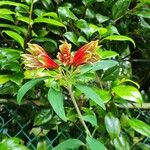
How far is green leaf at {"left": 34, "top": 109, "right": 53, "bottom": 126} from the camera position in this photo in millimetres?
1628

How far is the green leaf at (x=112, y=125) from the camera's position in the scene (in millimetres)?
1579

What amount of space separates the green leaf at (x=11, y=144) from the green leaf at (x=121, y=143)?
0.34 metres

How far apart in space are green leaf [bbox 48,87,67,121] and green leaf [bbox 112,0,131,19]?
73cm

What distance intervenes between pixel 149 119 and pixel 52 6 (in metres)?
0.64

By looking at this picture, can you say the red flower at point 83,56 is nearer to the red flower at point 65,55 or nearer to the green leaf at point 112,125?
the red flower at point 65,55

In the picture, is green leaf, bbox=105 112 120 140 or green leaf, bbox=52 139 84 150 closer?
green leaf, bbox=52 139 84 150

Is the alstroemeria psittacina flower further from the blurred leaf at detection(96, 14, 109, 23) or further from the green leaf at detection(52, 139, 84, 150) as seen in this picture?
the blurred leaf at detection(96, 14, 109, 23)

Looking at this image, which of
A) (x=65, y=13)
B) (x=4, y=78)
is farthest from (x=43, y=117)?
(x=65, y=13)

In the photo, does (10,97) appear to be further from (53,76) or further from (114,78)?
(53,76)

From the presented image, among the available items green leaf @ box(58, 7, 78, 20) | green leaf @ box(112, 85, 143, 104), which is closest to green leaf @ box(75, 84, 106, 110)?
green leaf @ box(112, 85, 143, 104)

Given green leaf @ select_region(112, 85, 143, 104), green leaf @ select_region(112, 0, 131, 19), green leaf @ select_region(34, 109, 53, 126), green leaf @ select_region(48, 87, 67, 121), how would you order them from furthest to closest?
green leaf @ select_region(112, 0, 131, 19)
green leaf @ select_region(34, 109, 53, 126)
green leaf @ select_region(112, 85, 143, 104)
green leaf @ select_region(48, 87, 67, 121)

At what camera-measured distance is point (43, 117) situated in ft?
5.37

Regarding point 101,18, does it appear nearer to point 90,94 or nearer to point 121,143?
point 121,143

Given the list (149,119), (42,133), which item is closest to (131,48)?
(149,119)
